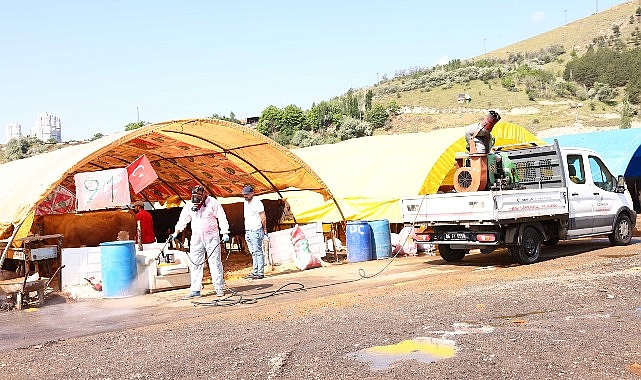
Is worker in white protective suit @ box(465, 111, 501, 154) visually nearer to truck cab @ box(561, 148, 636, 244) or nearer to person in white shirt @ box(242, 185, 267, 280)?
truck cab @ box(561, 148, 636, 244)

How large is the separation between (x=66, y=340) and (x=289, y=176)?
9.45 m

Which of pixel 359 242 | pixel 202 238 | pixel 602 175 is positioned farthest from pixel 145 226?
pixel 602 175

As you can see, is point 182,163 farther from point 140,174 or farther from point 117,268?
point 117,268

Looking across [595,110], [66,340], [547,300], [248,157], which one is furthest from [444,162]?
[595,110]

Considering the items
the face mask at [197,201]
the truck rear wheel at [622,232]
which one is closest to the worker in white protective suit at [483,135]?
the truck rear wheel at [622,232]

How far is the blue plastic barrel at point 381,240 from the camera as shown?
16.6 meters

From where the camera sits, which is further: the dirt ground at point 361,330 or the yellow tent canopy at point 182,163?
the yellow tent canopy at point 182,163

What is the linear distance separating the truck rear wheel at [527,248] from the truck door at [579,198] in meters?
1.10

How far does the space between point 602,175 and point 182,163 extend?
432 inches

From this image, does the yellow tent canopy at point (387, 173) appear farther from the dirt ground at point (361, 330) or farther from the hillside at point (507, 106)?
the hillside at point (507, 106)

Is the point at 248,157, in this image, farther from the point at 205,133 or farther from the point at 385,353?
the point at 385,353

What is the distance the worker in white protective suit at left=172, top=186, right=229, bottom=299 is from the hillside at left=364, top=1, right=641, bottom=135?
45.4 m

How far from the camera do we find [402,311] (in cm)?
877

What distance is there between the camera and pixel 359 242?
53.4 ft
